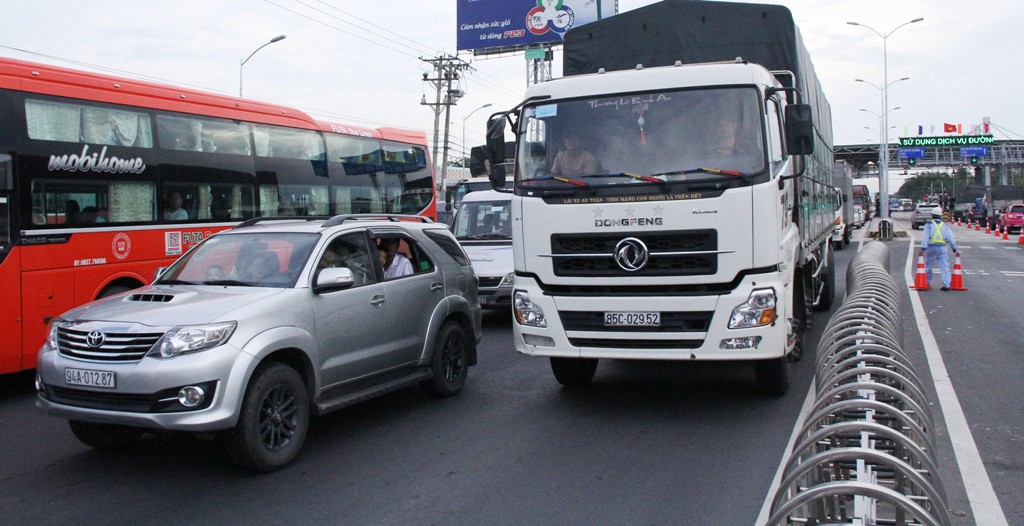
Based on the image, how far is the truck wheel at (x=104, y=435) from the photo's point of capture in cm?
629

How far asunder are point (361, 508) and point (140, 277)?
6.43 metres

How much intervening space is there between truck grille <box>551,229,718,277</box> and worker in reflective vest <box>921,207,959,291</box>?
11860mm

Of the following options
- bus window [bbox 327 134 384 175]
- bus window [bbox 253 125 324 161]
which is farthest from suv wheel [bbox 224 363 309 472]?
bus window [bbox 327 134 384 175]

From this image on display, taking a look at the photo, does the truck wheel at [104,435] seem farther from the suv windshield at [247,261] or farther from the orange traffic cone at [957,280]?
the orange traffic cone at [957,280]

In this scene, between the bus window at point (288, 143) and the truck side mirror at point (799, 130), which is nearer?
the truck side mirror at point (799, 130)

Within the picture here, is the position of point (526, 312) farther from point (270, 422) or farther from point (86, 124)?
point (86, 124)

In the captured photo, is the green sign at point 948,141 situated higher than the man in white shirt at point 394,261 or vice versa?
the green sign at point 948,141

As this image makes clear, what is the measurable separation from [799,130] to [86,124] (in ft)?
25.9

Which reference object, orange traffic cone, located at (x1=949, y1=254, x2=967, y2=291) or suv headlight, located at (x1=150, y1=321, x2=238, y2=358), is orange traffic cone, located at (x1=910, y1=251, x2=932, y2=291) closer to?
orange traffic cone, located at (x1=949, y1=254, x2=967, y2=291)

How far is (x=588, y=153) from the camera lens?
7.26m

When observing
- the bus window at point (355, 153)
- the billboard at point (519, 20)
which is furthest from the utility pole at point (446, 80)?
the bus window at point (355, 153)

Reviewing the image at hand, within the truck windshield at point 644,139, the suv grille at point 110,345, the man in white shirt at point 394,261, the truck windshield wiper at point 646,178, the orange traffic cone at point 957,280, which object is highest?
the truck windshield at point 644,139

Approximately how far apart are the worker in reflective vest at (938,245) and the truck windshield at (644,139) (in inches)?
455

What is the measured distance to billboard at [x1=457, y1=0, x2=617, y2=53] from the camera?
141 ft
